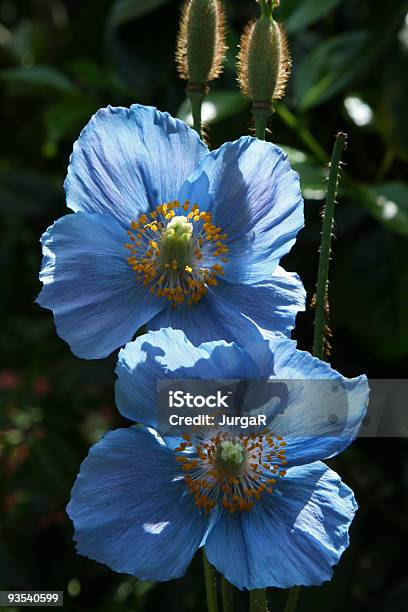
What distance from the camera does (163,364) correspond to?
618 mm

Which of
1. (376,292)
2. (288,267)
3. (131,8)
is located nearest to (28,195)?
(131,8)

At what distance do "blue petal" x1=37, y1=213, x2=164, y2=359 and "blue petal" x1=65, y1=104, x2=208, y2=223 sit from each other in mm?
21

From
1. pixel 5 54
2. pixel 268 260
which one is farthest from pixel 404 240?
pixel 5 54

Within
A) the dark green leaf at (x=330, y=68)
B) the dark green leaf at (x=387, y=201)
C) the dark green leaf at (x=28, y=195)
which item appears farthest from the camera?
the dark green leaf at (x=28, y=195)

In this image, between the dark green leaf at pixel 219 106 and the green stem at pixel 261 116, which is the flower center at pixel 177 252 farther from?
the dark green leaf at pixel 219 106

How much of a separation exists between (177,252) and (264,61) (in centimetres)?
15

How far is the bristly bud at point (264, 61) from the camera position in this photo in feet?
2.29

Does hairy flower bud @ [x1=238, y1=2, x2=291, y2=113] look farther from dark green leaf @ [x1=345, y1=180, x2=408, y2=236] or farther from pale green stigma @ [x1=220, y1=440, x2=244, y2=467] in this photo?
dark green leaf @ [x1=345, y1=180, x2=408, y2=236]

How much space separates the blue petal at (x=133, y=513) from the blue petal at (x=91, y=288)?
3.0 inches

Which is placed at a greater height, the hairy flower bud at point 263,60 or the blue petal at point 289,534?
the hairy flower bud at point 263,60

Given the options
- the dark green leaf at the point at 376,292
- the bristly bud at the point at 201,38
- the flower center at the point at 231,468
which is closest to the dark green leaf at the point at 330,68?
the dark green leaf at the point at 376,292

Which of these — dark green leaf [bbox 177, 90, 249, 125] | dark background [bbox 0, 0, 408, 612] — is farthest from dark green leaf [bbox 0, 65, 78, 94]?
dark green leaf [bbox 177, 90, 249, 125]

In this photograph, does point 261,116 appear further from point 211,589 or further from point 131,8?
point 131,8

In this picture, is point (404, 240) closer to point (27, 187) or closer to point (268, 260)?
point (27, 187)
